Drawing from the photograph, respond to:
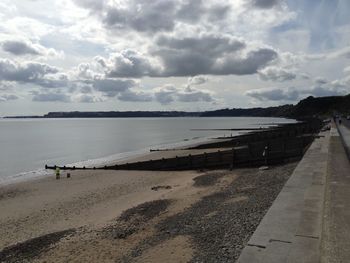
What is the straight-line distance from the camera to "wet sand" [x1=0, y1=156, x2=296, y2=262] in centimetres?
1122

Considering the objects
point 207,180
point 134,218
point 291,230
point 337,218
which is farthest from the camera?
point 207,180

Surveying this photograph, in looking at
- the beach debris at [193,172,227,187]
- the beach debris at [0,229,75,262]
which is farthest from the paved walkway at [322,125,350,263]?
the beach debris at [0,229,75,262]

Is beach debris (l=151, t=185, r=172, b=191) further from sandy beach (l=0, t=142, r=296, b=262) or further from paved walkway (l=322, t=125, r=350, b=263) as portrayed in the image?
paved walkway (l=322, t=125, r=350, b=263)

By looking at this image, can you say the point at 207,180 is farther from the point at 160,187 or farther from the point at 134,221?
the point at 134,221

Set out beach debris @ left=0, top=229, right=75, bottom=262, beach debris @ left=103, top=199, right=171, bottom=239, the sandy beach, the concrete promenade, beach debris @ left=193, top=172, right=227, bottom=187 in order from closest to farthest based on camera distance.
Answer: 1. the concrete promenade
2. the sandy beach
3. beach debris @ left=0, top=229, right=75, bottom=262
4. beach debris @ left=103, top=199, right=171, bottom=239
5. beach debris @ left=193, top=172, right=227, bottom=187

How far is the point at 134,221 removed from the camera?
16141 mm

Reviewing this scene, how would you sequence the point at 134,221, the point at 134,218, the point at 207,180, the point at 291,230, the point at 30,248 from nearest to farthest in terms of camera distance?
the point at 291,230 → the point at 30,248 → the point at 134,221 → the point at 134,218 → the point at 207,180

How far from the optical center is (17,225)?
18.1m

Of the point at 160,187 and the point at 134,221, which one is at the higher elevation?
the point at 134,221

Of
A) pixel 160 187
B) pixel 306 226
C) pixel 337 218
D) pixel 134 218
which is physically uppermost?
pixel 306 226

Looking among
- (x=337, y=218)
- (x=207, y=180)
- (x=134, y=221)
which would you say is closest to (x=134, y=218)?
(x=134, y=221)

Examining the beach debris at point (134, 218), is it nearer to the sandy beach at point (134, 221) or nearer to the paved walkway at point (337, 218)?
the sandy beach at point (134, 221)

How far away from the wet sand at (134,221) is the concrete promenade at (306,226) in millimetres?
976

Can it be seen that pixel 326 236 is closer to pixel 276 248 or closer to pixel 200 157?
pixel 276 248
